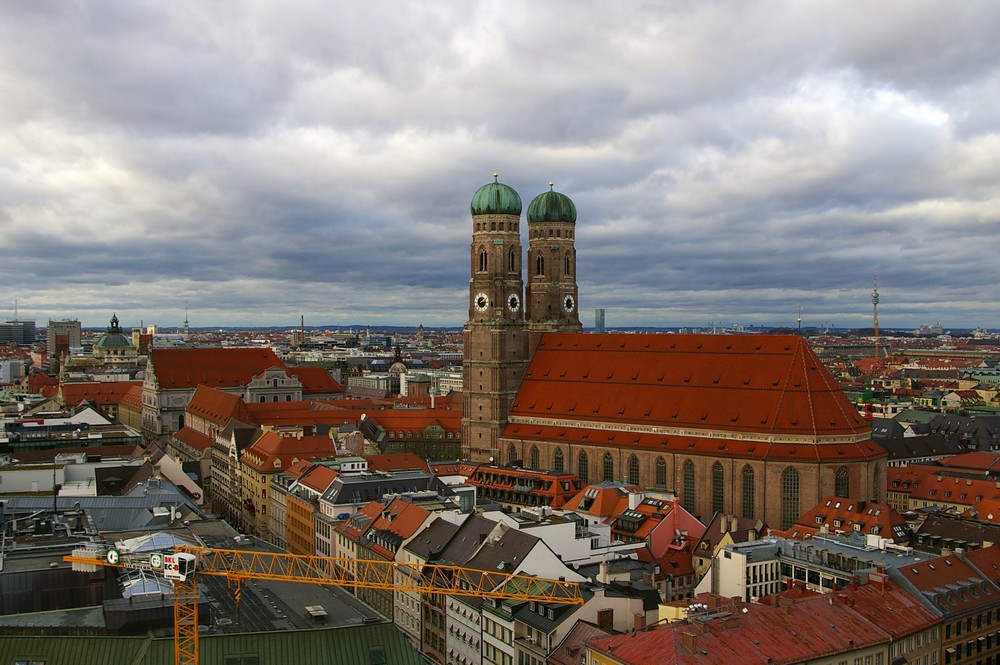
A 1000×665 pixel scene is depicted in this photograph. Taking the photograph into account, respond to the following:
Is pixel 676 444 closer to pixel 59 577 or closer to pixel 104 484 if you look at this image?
pixel 104 484

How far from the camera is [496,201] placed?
138m

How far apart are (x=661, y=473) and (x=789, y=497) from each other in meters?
15.2

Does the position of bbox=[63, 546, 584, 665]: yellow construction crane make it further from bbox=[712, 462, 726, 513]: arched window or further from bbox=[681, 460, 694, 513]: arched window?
bbox=[712, 462, 726, 513]: arched window

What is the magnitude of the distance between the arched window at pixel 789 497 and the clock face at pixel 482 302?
46.6 metres

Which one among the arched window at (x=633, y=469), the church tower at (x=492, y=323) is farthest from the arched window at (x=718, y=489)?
the church tower at (x=492, y=323)

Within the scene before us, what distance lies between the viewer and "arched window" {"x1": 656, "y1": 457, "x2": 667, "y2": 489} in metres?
117

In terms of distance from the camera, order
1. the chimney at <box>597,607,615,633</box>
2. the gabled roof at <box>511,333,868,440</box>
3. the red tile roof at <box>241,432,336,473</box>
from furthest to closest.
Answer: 1. the red tile roof at <box>241,432,336,473</box>
2. the gabled roof at <box>511,333,868,440</box>
3. the chimney at <box>597,607,615,633</box>

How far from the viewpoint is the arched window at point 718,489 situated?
370 feet

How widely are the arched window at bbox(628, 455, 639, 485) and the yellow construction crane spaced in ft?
143

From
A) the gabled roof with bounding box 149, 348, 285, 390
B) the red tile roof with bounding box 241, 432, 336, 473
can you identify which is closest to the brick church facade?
the red tile roof with bounding box 241, 432, 336, 473

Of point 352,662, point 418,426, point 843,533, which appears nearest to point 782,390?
point 843,533

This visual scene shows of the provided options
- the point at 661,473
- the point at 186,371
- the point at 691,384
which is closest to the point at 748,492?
the point at 661,473

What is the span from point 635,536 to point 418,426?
6855cm

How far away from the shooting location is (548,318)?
144m
